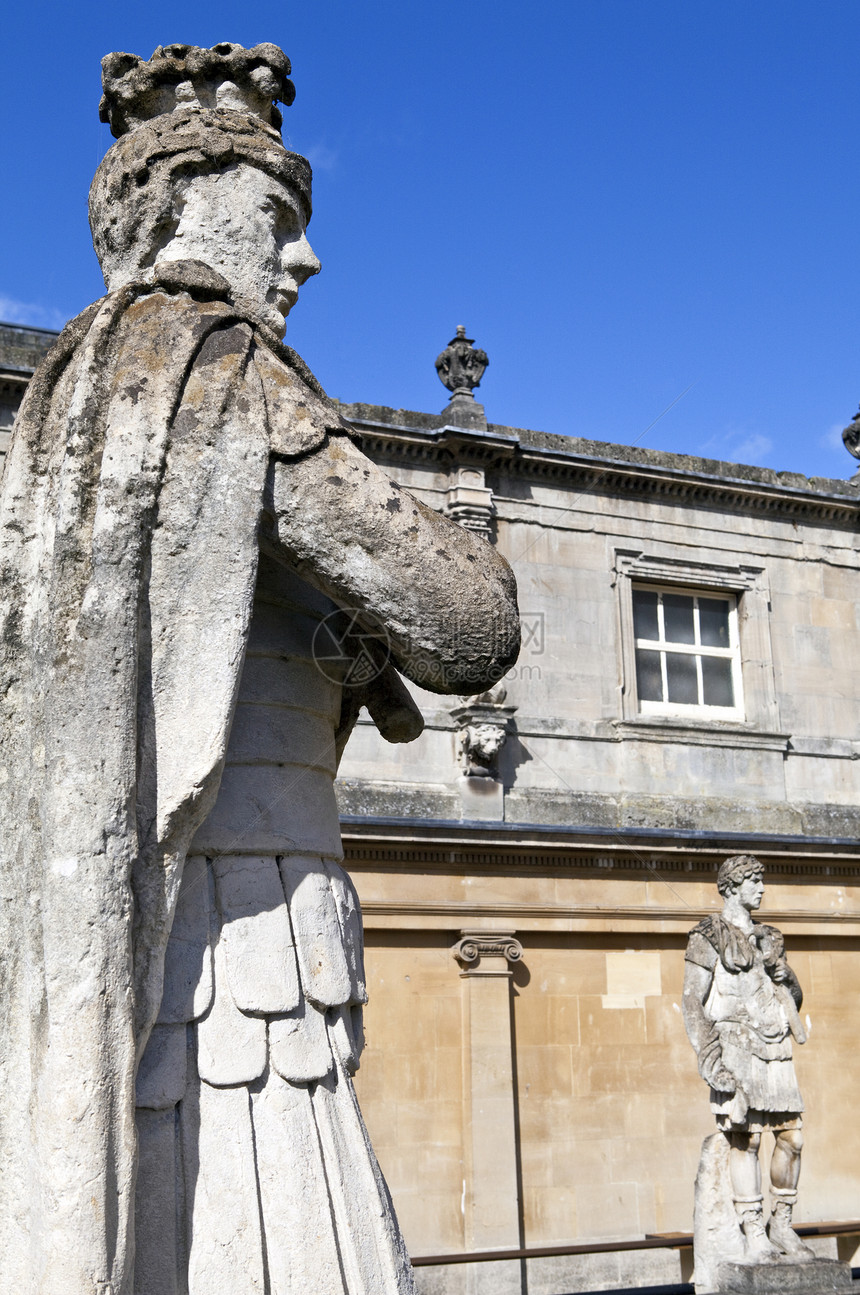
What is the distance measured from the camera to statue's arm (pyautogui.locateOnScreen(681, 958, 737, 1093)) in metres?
9.19

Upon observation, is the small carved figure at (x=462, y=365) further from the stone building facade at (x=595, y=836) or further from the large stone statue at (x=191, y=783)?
the large stone statue at (x=191, y=783)

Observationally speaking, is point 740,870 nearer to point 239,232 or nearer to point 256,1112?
point 239,232

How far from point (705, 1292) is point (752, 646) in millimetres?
8860

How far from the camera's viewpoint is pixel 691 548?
16.4 meters

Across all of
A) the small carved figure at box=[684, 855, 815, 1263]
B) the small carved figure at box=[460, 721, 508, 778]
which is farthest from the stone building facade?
the small carved figure at box=[684, 855, 815, 1263]

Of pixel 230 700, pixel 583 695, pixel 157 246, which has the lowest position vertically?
pixel 230 700

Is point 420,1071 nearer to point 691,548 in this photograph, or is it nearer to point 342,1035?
point 691,548

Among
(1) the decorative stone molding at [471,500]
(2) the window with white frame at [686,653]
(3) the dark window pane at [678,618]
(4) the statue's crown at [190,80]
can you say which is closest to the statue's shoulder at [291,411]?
(4) the statue's crown at [190,80]

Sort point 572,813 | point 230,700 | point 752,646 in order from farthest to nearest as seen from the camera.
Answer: point 752,646, point 572,813, point 230,700

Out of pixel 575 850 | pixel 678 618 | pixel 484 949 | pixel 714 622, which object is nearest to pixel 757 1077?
pixel 484 949

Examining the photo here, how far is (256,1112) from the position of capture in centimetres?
198

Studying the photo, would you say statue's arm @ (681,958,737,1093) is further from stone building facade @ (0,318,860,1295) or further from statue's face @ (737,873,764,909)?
Result: stone building facade @ (0,318,860,1295)

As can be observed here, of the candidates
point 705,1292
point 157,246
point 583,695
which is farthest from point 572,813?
point 157,246

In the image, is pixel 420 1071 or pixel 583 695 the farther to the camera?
pixel 583 695
